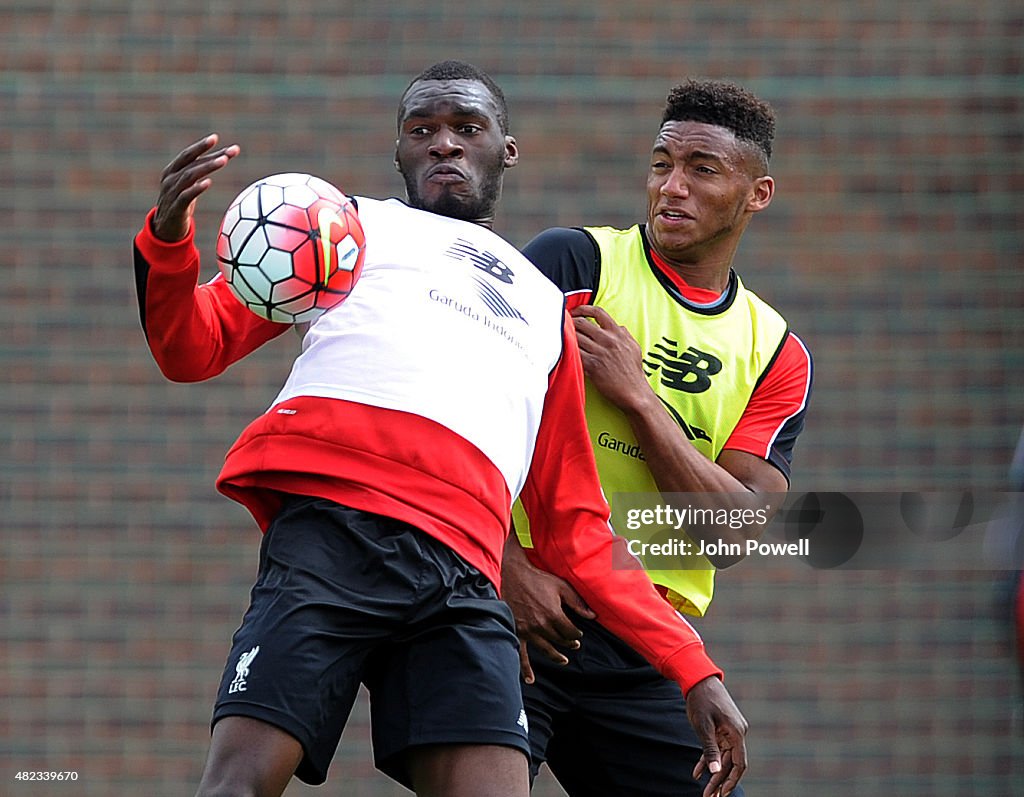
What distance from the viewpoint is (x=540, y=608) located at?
3732 millimetres

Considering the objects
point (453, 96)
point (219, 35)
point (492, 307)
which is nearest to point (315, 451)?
point (492, 307)

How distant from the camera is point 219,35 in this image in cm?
686

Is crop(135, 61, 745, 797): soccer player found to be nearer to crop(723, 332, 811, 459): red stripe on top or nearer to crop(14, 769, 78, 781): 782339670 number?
crop(723, 332, 811, 459): red stripe on top

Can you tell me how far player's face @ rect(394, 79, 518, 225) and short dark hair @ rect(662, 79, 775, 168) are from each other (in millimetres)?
680

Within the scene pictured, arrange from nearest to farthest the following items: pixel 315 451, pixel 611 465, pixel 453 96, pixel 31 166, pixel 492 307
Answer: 1. pixel 315 451
2. pixel 492 307
3. pixel 453 96
4. pixel 611 465
5. pixel 31 166

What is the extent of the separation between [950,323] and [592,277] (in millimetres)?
3298

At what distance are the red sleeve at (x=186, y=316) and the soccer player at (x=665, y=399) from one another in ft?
2.79

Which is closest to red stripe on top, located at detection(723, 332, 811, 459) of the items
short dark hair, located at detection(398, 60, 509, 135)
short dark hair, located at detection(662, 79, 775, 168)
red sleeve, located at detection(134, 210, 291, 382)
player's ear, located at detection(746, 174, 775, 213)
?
player's ear, located at detection(746, 174, 775, 213)

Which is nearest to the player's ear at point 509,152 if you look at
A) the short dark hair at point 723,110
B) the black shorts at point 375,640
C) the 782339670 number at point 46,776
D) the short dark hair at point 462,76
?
the short dark hair at point 462,76

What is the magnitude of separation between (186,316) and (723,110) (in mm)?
1686

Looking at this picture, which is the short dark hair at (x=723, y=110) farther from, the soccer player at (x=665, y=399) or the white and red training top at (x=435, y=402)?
the white and red training top at (x=435, y=402)

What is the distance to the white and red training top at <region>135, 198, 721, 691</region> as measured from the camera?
3.24 meters

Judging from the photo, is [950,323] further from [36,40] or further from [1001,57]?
[36,40]

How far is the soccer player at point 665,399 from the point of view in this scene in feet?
12.8
